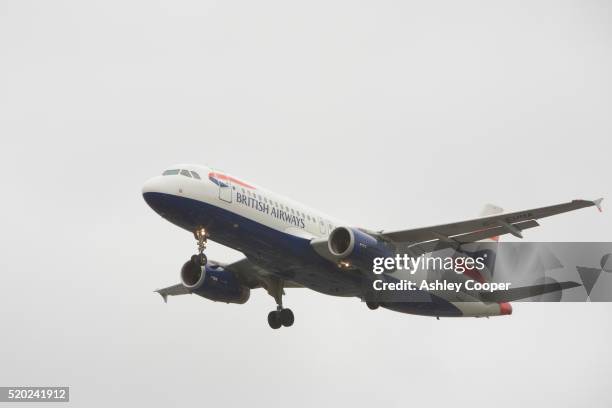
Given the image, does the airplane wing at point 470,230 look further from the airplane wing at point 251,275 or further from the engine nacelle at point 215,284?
the engine nacelle at point 215,284

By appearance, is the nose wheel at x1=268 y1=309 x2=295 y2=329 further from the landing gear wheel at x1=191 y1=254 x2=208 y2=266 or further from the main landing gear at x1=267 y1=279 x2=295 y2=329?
the landing gear wheel at x1=191 y1=254 x2=208 y2=266

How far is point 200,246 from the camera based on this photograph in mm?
39594

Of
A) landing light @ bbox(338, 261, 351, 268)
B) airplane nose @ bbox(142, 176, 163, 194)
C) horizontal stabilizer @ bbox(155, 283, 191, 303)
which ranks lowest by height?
landing light @ bbox(338, 261, 351, 268)

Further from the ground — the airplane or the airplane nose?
the airplane nose

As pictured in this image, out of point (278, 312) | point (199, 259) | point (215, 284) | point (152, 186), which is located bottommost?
point (278, 312)

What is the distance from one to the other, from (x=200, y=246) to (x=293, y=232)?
3.83 metres

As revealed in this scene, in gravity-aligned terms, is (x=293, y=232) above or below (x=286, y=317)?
above

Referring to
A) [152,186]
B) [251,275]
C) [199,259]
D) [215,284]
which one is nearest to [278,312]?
[251,275]

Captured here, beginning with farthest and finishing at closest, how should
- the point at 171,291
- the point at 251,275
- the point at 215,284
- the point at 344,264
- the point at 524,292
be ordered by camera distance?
1. the point at 171,291
2. the point at 251,275
3. the point at 215,284
4. the point at 524,292
5. the point at 344,264

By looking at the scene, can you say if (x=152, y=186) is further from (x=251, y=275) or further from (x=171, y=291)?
(x=171, y=291)

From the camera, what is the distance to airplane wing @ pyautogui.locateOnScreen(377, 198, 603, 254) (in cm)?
3885

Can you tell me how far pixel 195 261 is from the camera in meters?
40.0

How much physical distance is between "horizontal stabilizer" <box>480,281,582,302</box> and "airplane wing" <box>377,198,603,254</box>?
381 centimetres

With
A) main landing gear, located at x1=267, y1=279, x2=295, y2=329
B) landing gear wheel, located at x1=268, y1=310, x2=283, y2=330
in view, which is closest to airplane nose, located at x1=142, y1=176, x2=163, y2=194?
main landing gear, located at x1=267, y1=279, x2=295, y2=329
